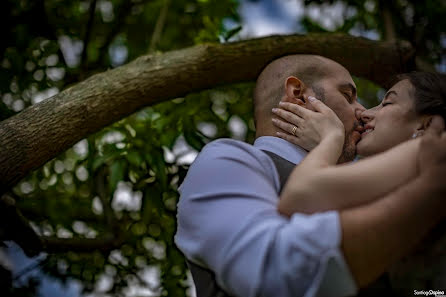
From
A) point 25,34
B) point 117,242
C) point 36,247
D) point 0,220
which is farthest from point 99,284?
point 25,34

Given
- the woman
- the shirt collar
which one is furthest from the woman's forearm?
the shirt collar

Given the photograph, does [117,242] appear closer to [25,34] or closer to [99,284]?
[99,284]

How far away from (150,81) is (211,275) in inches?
53.6

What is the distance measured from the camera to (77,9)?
15.1 feet

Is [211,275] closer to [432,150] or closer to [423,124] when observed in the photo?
[432,150]

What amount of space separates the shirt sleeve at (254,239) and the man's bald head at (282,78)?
705 millimetres

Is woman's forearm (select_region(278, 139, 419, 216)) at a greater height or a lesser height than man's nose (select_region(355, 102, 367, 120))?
greater

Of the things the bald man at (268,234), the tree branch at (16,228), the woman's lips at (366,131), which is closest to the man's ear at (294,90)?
the woman's lips at (366,131)

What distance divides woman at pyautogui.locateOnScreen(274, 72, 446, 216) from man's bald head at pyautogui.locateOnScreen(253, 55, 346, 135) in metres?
0.15

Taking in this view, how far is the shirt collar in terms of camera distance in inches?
81.0

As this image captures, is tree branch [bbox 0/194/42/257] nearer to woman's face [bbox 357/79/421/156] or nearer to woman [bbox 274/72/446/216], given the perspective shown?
woman [bbox 274/72/446/216]

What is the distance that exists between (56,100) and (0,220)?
778mm

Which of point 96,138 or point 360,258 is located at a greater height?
point 360,258

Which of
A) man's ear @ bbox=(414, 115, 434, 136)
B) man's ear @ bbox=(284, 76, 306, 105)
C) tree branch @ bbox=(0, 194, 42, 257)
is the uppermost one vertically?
man's ear @ bbox=(414, 115, 434, 136)
